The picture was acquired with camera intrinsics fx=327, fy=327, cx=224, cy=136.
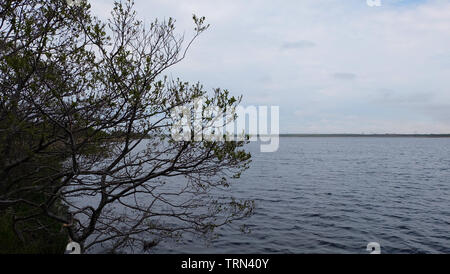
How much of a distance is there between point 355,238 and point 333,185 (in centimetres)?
2220

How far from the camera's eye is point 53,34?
946 centimetres

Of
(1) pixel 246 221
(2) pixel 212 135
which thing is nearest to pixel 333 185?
(1) pixel 246 221

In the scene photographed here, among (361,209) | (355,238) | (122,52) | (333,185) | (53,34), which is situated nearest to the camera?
(122,52)

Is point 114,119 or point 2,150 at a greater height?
point 114,119

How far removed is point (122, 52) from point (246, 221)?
18766 mm

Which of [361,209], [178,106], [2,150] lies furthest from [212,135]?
[361,209]

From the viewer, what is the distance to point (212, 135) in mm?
9547

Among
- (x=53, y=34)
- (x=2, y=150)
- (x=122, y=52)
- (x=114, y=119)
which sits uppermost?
(x=53, y=34)

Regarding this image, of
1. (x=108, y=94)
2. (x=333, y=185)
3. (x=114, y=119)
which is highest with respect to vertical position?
(x=108, y=94)

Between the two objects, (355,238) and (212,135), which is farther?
(355,238)
